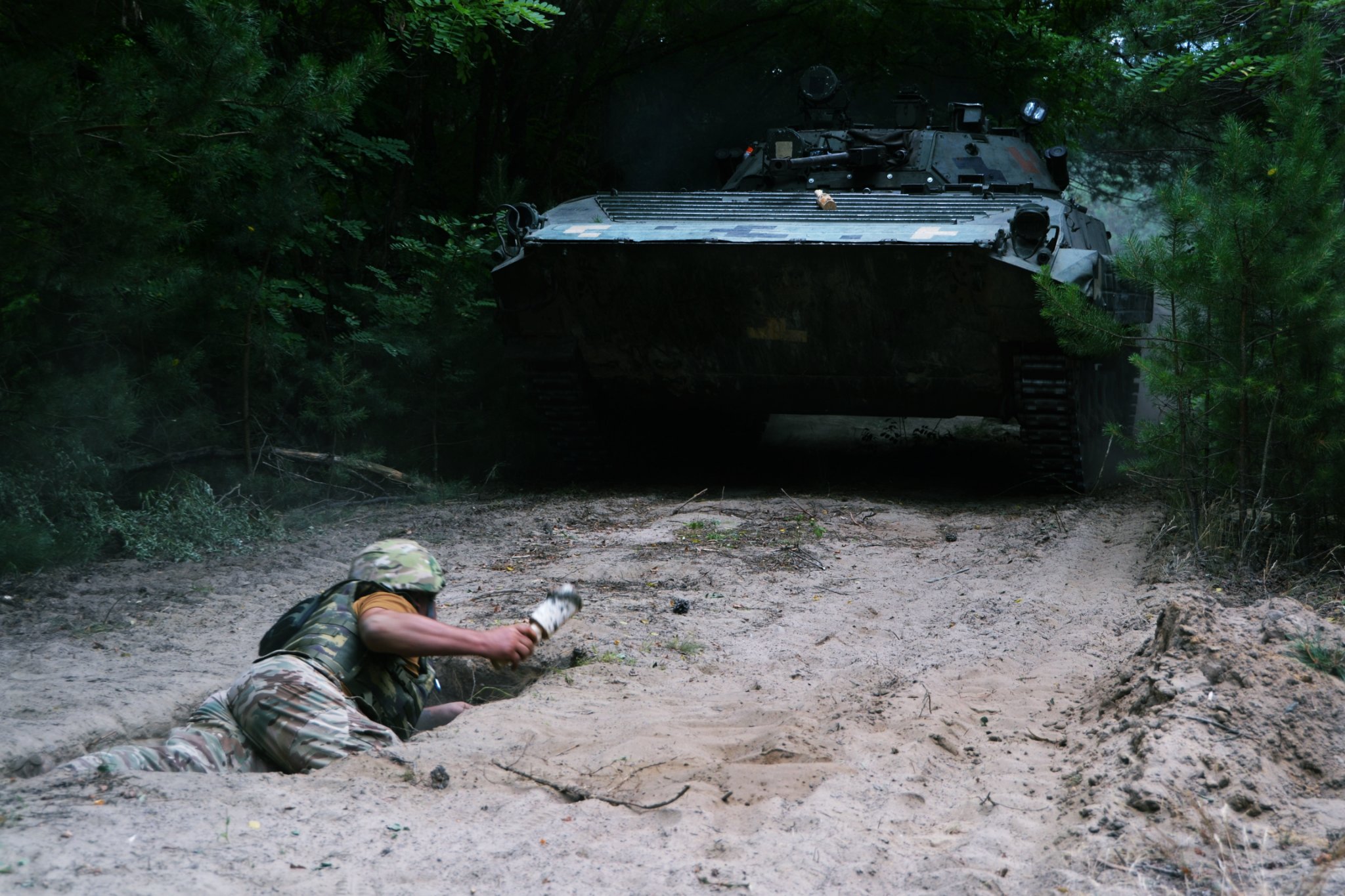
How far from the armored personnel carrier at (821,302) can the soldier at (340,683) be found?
11.8 ft

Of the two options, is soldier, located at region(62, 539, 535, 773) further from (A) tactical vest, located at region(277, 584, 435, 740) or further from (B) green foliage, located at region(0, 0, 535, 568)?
(B) green foliage, located at region(0, 0, 535, 568)

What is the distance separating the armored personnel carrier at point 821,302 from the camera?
6672 millimetres

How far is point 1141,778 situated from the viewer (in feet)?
9.09

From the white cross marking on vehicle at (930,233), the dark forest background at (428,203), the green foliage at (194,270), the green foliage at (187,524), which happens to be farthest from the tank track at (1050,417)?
the green foliage at (187,524)

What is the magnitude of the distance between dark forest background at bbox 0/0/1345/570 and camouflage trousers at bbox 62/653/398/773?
2.60 m

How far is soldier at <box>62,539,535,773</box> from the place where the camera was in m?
3.25

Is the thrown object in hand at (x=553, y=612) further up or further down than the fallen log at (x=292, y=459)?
further up

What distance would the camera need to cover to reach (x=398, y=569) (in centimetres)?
355

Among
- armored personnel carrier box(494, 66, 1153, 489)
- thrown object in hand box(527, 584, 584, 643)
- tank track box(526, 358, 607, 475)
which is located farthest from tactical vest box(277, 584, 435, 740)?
tank track box(526, 358, 607, 475)

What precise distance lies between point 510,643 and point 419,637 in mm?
254

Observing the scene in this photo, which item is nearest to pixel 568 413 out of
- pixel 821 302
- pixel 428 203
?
pixel 821 302

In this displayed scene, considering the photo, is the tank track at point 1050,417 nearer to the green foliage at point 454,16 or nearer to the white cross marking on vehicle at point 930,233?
the white cross marking on vehicle at point 930,233

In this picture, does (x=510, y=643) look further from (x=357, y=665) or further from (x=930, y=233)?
(x=930, y=233)

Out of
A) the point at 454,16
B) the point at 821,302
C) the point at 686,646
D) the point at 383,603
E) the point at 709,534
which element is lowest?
the point at 709,534
